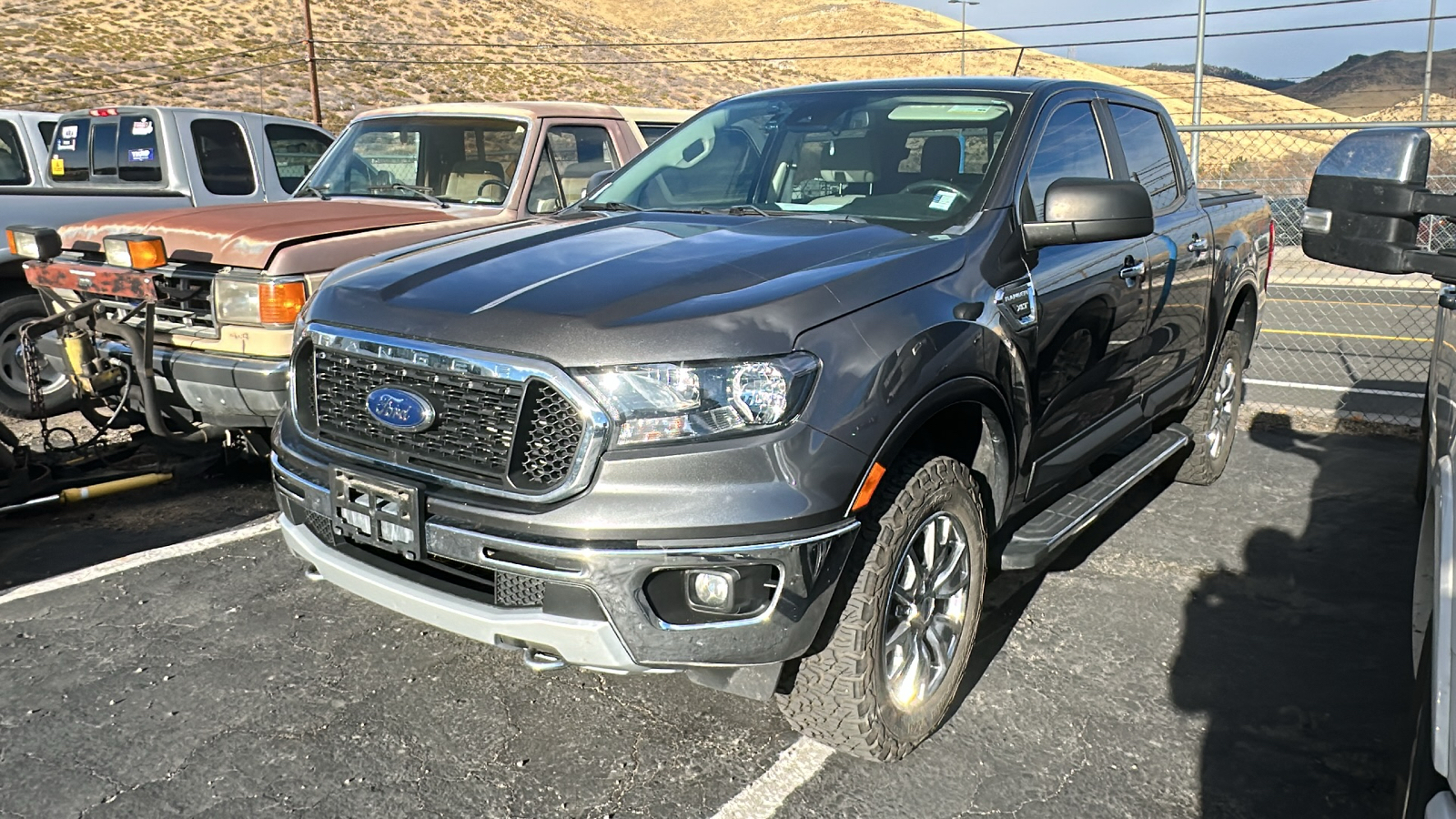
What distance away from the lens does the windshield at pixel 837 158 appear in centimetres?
372

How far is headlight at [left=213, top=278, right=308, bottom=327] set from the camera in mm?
4633

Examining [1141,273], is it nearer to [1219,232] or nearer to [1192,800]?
[1219,232]

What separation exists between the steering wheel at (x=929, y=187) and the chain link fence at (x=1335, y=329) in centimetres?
129

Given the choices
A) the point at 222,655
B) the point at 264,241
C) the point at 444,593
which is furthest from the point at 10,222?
the point at 444,593

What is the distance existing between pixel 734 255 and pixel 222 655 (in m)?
2.26

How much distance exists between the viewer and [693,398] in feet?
8.60

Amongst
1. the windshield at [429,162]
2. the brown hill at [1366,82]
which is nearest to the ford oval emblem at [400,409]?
the windshield at [429,162]

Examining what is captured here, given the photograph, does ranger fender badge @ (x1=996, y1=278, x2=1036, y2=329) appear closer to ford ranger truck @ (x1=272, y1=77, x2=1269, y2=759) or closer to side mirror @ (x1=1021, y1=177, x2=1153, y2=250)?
ford ranger truck @ (x1=272, y1=77, x2=1269, y2=759)

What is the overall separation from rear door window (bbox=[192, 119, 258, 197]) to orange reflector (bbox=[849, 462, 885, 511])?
22.6 feet

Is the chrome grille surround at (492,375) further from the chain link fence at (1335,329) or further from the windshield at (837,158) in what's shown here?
the chain link fence at (1335,329)

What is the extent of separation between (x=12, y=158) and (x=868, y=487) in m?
8.34

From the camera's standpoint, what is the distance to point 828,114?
167 inches

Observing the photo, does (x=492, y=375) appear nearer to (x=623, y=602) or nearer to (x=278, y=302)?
(x=623, y=602)

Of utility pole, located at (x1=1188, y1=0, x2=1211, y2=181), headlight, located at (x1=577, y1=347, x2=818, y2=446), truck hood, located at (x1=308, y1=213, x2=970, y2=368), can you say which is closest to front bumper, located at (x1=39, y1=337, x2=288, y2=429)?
truck hood, located at (x1=308, y1=213, x2=970, y2=368)
